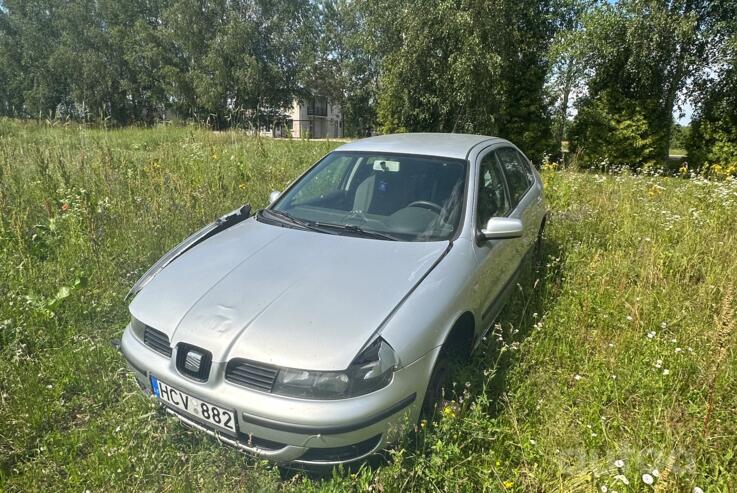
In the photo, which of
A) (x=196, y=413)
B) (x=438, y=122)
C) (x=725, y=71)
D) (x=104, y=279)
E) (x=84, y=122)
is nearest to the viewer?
(x=196, y=413)

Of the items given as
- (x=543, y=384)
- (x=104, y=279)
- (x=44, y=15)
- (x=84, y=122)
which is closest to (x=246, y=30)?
(x=44, y=15)

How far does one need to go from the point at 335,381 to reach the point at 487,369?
4.23 feet

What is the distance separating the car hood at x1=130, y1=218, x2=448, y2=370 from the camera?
5.78 ft

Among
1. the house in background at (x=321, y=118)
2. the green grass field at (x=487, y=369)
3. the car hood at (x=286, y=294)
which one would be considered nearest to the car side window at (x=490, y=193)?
the car hood at (x=286, y=294)

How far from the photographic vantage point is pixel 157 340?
6.69 ft

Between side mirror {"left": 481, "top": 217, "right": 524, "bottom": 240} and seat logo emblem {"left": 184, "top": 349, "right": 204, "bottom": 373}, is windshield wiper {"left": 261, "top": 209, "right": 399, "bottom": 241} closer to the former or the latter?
side mirror {"left": 481, "top": 217, "right": 524, "bottom": 240}

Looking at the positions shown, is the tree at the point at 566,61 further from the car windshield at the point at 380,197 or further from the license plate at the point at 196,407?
the license plate at the point at 196,407

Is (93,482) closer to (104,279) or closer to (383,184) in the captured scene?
(104,279)

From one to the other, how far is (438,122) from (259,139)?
9.62 metres

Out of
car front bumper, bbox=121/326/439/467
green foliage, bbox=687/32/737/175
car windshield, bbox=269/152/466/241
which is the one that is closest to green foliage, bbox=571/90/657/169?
green foliage, bbox=687/32/737/175

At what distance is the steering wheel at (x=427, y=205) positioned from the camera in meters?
2.73

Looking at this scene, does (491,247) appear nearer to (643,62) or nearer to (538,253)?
(538,253)

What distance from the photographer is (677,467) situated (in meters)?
1.80

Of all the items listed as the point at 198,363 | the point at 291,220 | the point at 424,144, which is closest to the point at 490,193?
the point at 424,144
